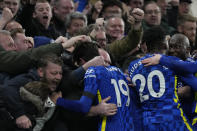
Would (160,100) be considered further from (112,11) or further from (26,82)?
(112,11)

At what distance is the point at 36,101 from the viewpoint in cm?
535

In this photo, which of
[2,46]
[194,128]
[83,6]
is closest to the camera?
[194,128]

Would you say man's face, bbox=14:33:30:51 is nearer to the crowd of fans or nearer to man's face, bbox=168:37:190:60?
the crowd of fans

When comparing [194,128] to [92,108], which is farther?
[194,128]

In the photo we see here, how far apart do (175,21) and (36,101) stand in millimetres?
6660

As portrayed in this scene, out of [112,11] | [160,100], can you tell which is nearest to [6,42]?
[160,100]

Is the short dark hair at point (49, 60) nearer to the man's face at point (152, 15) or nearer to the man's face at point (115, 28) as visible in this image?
the man's face at point (115, 28)

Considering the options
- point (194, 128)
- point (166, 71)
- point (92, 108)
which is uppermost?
point (166, 71)

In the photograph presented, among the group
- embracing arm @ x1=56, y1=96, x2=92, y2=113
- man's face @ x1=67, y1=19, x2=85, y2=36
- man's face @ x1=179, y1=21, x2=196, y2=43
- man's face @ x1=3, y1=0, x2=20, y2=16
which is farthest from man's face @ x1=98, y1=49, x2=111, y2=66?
man's face @ x1=179, y1=21, x2=196, y2=43

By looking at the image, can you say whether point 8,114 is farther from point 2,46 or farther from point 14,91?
point 2,46

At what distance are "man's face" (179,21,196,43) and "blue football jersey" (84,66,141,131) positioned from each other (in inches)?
138

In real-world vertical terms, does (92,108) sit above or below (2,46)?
below

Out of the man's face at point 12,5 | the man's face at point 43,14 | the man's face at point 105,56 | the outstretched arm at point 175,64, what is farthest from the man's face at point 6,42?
the man's face at point 43,14

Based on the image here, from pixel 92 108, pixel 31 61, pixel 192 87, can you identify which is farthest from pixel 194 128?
pixel 31 61
